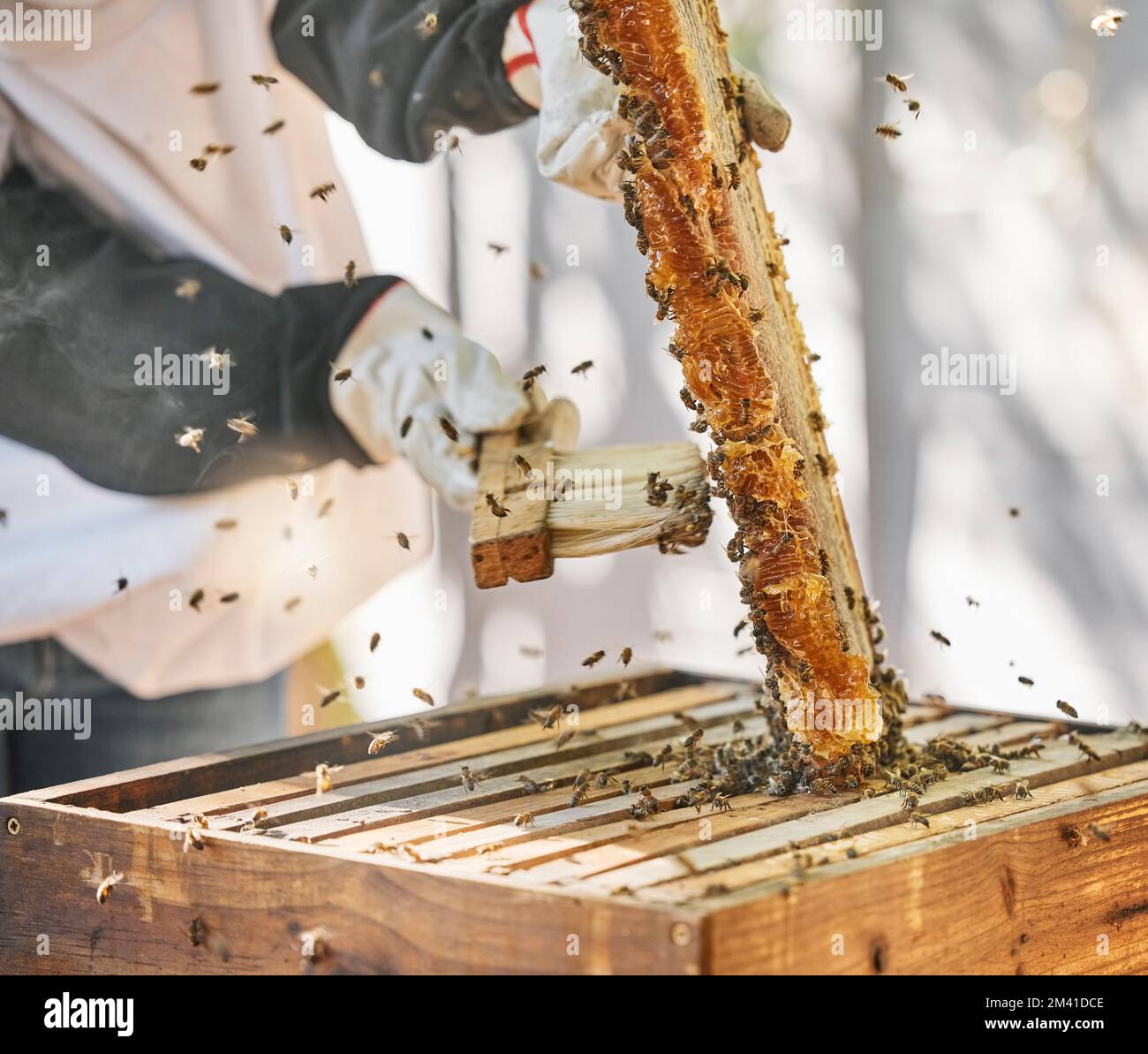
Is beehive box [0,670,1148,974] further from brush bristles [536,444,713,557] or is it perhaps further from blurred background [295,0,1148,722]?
blurred background [295,0,1148,722]

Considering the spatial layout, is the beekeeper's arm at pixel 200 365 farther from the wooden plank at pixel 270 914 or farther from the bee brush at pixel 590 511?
the wooden plank at pixel 270 914

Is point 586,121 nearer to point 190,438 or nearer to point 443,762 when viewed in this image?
point 190,438

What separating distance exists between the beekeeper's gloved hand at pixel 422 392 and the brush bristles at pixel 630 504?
447 millimetres

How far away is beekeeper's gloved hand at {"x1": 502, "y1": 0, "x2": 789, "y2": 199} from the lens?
251 cm

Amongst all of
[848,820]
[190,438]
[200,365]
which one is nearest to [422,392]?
[190,438]

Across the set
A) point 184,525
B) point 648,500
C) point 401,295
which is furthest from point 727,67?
point 184,525

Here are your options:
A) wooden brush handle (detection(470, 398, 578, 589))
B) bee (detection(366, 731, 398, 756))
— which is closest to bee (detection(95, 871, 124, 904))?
bee (detection(366, 731, 398, 756))

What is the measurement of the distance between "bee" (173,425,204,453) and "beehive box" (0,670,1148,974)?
0.75 meters

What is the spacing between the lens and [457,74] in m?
3.43

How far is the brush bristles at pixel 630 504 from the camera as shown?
232cm

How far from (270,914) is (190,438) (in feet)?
4.41
